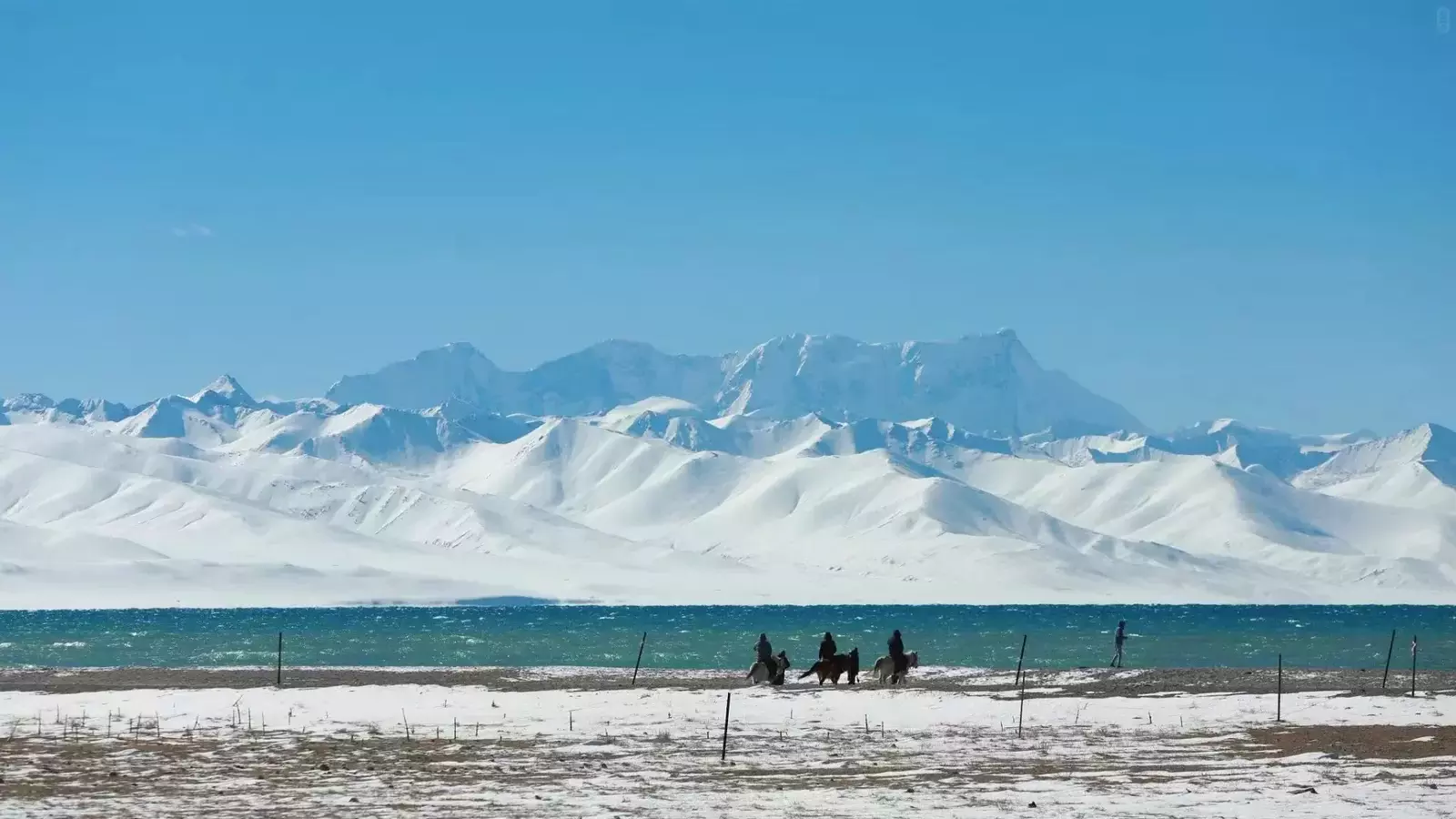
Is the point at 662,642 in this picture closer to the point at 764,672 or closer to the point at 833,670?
the point at 833,670

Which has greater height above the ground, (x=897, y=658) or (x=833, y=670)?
(x=897, y=658)

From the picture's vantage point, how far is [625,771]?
31672 millimetres

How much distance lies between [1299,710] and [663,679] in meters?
22.6

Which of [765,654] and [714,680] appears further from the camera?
[714,680]

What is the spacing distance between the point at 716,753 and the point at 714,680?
73.3 feet

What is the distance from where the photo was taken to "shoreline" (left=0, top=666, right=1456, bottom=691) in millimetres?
50656

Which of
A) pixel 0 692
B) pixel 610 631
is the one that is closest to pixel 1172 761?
pixel 0 692

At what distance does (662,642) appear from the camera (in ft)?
346

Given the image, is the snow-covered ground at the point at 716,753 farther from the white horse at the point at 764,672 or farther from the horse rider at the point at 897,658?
the horse rider at the point at 897,658

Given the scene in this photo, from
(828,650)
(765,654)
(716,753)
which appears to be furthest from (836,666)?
(716,753)

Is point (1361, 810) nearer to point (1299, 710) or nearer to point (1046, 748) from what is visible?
point (1046, 748)

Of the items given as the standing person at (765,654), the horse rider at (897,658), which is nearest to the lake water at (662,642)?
the standing person at (765,654)

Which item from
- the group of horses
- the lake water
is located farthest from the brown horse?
the lake water

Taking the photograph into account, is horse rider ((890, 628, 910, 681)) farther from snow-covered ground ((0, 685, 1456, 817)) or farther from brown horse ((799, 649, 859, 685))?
snow-covered ground ((0, 685, 1456, 817))
